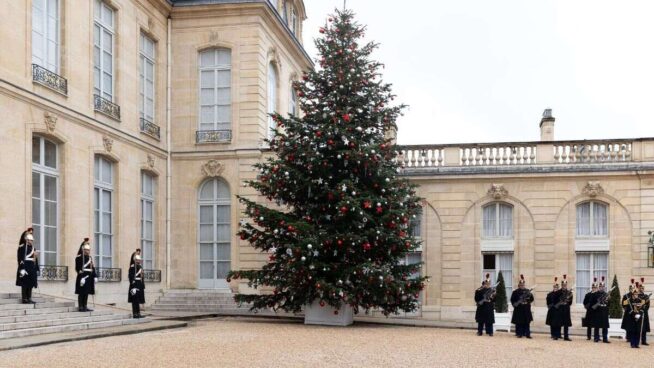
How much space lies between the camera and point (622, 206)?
838 inches

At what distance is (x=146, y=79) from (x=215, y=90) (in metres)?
2.01

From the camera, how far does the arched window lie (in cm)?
2252

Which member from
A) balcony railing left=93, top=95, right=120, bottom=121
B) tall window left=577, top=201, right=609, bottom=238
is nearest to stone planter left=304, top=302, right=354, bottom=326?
balcony railing left=93, top=95, right=120, bottom=121

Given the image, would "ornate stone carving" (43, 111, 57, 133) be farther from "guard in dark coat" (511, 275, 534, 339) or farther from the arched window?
"guard in dark coat" (511, 275, 534, 339)

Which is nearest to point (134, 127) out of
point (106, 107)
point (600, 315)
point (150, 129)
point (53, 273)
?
point (150, 129)

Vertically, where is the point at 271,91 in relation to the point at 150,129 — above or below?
above

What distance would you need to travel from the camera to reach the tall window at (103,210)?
18969 mm

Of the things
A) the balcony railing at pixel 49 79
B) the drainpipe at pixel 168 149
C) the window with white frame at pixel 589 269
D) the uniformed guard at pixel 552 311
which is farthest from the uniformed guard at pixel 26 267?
the window with white frame at pixel 589 269

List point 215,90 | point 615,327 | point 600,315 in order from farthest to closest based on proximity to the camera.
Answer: point 215,90
point 615,327
point 600,315

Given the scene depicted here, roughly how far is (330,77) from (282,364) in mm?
8742

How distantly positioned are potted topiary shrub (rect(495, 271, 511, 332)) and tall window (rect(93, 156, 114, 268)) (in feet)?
30.4

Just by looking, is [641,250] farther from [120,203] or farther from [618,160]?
Result: [120,203]

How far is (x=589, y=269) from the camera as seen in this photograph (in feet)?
70.3

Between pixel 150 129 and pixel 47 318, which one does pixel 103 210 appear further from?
pixel 47 318
